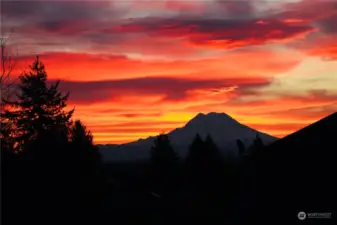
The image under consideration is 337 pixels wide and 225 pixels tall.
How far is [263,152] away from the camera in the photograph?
2391cm

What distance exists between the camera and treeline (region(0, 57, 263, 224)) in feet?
76.0

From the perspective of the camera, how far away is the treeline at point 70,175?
2316 cm

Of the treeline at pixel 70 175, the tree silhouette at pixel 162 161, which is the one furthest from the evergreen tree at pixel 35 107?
the tree silhouette at pixel 162 161

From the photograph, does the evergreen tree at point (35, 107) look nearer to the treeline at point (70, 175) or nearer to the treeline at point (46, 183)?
the treeline at point (70, 175)

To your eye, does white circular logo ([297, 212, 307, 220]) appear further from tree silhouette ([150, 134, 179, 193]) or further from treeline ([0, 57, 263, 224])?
tree silhouette ([150, 134, 179, 193])

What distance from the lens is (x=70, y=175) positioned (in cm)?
2439

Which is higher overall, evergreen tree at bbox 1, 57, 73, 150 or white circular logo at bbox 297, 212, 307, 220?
evergreen tree at bbox 1, 57, 73, 150

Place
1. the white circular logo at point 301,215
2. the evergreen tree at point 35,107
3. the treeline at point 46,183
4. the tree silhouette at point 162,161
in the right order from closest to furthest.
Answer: the white circular logo at point 301,215
the treeline at point 46,183
the evergreen tree at point 35,107
the tree silhouette at point 162,161

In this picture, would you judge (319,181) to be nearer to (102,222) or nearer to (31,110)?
(102,222)

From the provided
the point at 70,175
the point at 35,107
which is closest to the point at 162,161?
the point at 35,107

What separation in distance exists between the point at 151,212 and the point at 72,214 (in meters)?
11.0

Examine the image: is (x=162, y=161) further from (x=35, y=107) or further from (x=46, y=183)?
(x=46, y=183)

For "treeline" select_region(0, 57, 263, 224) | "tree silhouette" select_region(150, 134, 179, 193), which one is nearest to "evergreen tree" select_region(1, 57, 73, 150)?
"treeline" select_region(0, 57, 263, 224)

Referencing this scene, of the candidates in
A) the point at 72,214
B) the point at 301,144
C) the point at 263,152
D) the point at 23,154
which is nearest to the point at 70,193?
the point at 72,214
